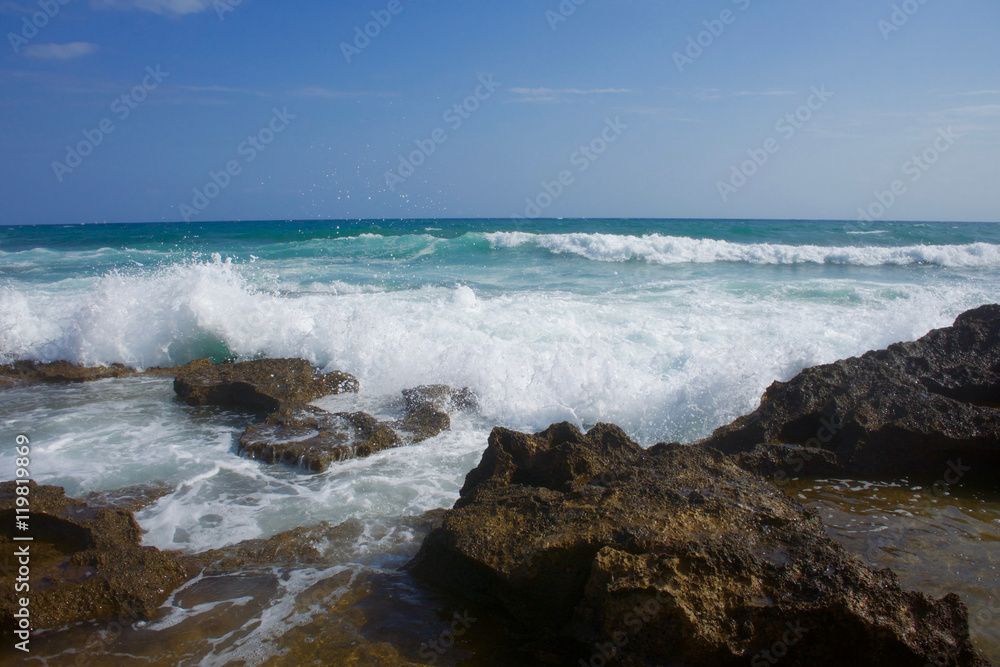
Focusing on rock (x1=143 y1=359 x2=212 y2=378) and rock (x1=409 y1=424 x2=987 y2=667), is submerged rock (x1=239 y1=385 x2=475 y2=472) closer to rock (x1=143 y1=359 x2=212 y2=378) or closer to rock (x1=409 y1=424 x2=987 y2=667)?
rock (x1=409 y1=424 x2=987 y2=667)

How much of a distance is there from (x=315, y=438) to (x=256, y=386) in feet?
4.74

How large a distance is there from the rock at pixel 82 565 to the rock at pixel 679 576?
140 centimetres

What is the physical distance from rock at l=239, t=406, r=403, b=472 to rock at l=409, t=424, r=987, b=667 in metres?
1.73

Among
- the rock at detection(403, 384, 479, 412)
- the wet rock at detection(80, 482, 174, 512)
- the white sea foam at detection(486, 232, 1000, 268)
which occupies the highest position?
the white sea foam at detection(486, 232, 1000, 268)

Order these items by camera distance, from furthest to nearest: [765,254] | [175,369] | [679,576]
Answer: [765,254] < [175,369] < [679,576]

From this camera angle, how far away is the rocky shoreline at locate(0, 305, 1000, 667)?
7.48 feet

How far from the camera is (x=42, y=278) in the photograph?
15.1m

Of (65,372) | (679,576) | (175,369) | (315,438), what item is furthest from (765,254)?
(679,576)

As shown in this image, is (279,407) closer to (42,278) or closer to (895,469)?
(895,469)

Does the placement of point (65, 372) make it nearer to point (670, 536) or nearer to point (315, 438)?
point (315, 438)

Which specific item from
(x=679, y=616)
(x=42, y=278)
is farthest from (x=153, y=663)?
(x=42, y=278)

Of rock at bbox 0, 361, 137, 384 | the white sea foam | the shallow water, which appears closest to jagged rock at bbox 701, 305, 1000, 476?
the shallow water

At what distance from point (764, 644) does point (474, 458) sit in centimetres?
290

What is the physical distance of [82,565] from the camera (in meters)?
3.06
